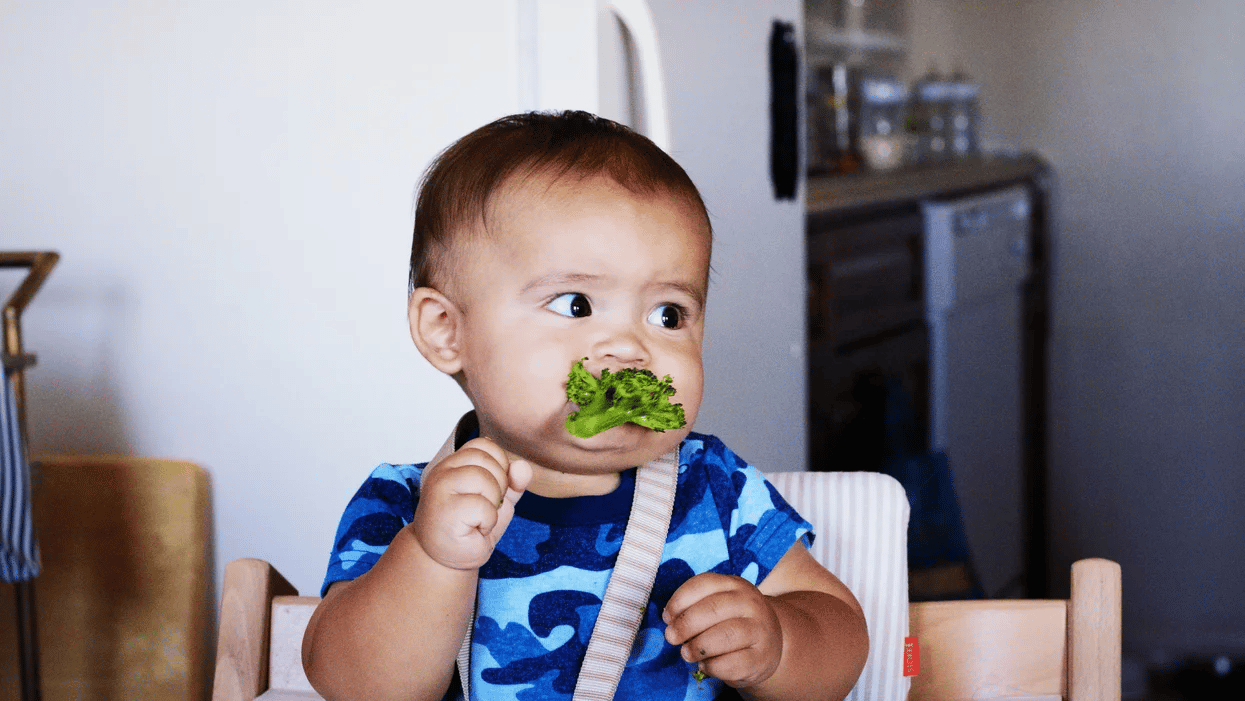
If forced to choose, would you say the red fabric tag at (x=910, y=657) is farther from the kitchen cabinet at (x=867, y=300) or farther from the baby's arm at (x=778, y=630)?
the kitchen cabinet at (x=867, y=300)

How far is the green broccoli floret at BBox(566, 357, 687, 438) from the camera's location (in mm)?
667

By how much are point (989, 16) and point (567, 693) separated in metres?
2.76

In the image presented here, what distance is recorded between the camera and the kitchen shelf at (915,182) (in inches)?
86.8

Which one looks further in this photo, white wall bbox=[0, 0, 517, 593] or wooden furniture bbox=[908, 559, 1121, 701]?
white wall bbox=[0, 0, 517, 593]

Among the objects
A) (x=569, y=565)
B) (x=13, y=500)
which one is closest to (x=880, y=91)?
(x=13, y=500)

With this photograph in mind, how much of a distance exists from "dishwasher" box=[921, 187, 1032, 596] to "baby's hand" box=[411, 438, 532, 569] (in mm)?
2008

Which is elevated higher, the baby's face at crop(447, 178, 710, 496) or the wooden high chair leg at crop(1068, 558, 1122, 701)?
the baby's face at crop(447, 178, 710, 496)

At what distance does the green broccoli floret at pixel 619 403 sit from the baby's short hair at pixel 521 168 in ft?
A: 0.39

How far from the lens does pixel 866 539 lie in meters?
0.89

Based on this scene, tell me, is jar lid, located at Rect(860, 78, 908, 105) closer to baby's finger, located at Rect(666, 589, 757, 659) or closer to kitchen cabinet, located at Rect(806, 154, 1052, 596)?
kitchen cabinet, located at Rect(806, 154, 1052, 596)

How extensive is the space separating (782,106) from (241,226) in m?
0.78

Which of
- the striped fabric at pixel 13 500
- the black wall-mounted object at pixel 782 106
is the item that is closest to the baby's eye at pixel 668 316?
the striped fabric at pixel 13 500

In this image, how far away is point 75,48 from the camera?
1.55 m

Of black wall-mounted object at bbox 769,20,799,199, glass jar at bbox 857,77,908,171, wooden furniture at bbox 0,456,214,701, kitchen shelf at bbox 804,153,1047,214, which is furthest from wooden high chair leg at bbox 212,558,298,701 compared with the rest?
glass jar at bbox 857,77,908,171
